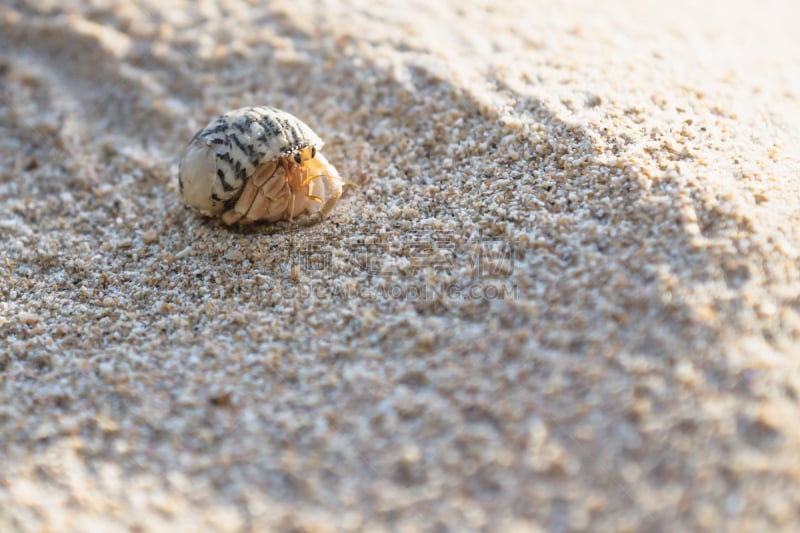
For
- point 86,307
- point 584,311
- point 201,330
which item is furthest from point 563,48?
point 86,307

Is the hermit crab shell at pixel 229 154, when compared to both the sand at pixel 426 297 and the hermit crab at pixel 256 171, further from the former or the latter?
the sand at pixel 426 297

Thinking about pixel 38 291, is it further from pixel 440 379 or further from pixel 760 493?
pixel 760 493

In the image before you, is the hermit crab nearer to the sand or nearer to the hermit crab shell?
the hermit crab shell

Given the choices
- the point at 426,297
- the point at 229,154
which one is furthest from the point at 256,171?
the point at 426,297

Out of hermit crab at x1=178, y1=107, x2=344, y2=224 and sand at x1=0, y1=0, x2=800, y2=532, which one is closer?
sand at x1=0, y1=0, x2=800, y2=532

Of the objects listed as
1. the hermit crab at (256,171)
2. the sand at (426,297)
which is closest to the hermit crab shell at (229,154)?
the hermit crab at (256,171)

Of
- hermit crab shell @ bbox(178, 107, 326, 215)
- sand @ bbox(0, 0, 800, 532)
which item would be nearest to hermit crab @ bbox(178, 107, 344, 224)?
hermit crab shell @ bbox(178, 107, 326, 215)

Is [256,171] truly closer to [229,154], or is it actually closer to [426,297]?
[229,154]
